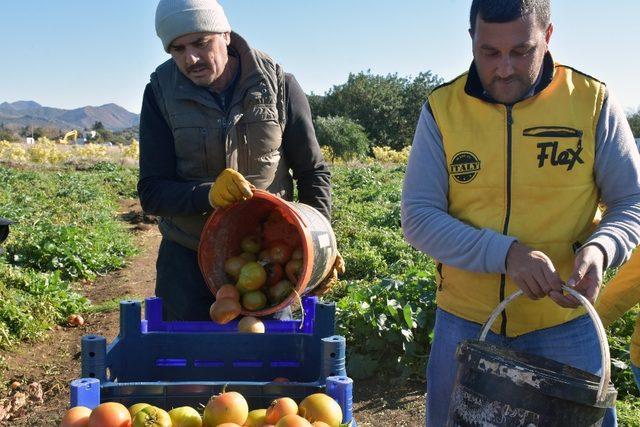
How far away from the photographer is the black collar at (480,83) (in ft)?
6.84

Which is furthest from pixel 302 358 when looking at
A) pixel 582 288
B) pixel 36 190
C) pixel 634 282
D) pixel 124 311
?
pixel 36 190

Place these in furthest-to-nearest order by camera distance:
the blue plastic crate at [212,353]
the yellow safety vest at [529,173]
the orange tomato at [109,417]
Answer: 1. the blue plastic crate at [212,353]
2. the yellow safety vest at [529,173]
3. the orange tomato at [109,417]

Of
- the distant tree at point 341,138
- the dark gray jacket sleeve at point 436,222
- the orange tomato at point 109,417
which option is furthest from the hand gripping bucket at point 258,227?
the distant tree at point 341,138

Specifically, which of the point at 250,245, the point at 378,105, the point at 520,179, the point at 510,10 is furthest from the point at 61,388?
the point at 378,105

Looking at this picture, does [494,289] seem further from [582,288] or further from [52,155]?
[52,155]

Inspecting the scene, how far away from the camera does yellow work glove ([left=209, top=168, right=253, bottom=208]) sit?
2.38 m

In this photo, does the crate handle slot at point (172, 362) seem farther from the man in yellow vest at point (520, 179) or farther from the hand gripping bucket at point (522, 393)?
the hand gripping bucket at point (522, 393)

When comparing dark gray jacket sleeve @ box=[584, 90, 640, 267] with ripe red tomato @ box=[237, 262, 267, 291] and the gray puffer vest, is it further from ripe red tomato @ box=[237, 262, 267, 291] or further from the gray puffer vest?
the gray puffer vest

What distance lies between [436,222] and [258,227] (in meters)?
0.93

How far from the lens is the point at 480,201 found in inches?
82.4

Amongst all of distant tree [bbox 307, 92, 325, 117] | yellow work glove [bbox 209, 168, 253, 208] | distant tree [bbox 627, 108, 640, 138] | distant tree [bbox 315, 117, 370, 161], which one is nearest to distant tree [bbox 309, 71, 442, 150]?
distant tree [bbox 307, 92, 325, 117]

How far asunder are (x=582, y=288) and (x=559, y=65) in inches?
27.4

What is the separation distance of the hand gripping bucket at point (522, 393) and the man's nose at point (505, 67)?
2.14ft

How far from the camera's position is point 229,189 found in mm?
2412
